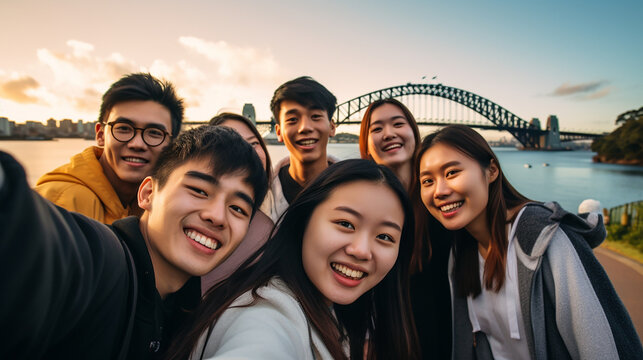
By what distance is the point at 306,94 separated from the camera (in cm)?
326

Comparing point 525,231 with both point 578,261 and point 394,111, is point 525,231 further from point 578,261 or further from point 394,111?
point 394,111

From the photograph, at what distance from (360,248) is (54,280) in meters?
1.16

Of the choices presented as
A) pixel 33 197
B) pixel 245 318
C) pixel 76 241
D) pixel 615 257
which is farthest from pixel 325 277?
pixel 615 257

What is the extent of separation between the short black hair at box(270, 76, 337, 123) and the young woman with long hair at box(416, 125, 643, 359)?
1.41 meters

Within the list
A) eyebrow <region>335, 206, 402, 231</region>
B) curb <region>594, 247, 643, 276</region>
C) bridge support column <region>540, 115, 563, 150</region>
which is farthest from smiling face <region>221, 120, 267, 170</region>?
bridge support column <region>540, 115, 563, 150</region>

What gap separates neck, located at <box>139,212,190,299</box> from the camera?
4.98 ft

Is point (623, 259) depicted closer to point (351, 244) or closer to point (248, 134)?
point (351, 244)

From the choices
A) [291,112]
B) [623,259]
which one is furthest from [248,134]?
[623,259]

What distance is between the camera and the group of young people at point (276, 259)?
0.70 meters

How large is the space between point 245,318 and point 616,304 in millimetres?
2151

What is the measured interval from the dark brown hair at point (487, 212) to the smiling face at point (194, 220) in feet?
5.24

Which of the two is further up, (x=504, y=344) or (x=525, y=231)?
(x=525, y=231)

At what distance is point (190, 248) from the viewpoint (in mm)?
1449

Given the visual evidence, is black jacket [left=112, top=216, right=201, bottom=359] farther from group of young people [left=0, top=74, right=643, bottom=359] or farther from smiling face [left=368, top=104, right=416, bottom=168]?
smiling face [left=368, top=104, right=416, bottom=168]
